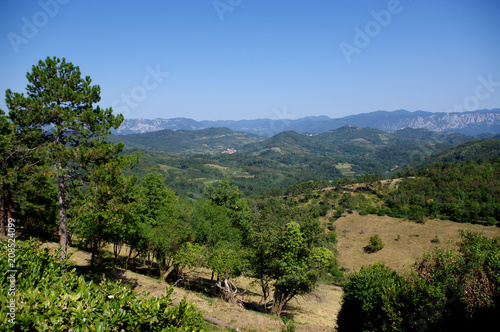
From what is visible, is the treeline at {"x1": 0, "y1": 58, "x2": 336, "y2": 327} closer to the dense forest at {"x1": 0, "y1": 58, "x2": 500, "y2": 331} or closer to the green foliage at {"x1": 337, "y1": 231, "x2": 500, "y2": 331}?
the dense forest at {"x1": 0, "y1": 58, "x2": 500, "y2": 331}

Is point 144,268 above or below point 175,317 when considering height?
below

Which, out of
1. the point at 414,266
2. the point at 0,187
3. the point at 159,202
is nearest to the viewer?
Answer: the point at 414,266

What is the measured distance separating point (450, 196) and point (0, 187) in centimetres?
8619

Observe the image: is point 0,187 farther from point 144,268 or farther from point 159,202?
point 144,268

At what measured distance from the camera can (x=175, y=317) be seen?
228 inches

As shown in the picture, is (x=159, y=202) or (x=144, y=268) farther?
(x=144, y=268)

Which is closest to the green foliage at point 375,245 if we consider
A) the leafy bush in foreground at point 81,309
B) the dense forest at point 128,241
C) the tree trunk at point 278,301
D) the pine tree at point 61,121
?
the dense forest at point 128,241

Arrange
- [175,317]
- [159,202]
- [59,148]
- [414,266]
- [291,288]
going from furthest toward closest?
1. [159,202]
2. [291,288]
3. [414,266]
4. [59,148]
5. [175,317]

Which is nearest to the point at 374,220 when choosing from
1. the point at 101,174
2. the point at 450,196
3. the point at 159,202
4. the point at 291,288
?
the point at 450,196

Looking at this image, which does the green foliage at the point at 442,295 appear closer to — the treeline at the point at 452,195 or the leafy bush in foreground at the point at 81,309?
the leafy bush in foreground at the point at 81,309

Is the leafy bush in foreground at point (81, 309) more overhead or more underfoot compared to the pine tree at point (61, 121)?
more underfoot

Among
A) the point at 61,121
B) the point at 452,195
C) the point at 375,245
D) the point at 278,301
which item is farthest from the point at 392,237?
the point at 61,121

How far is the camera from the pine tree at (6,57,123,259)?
12.9 metres

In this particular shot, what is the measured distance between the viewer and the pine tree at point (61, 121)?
12.9 m
